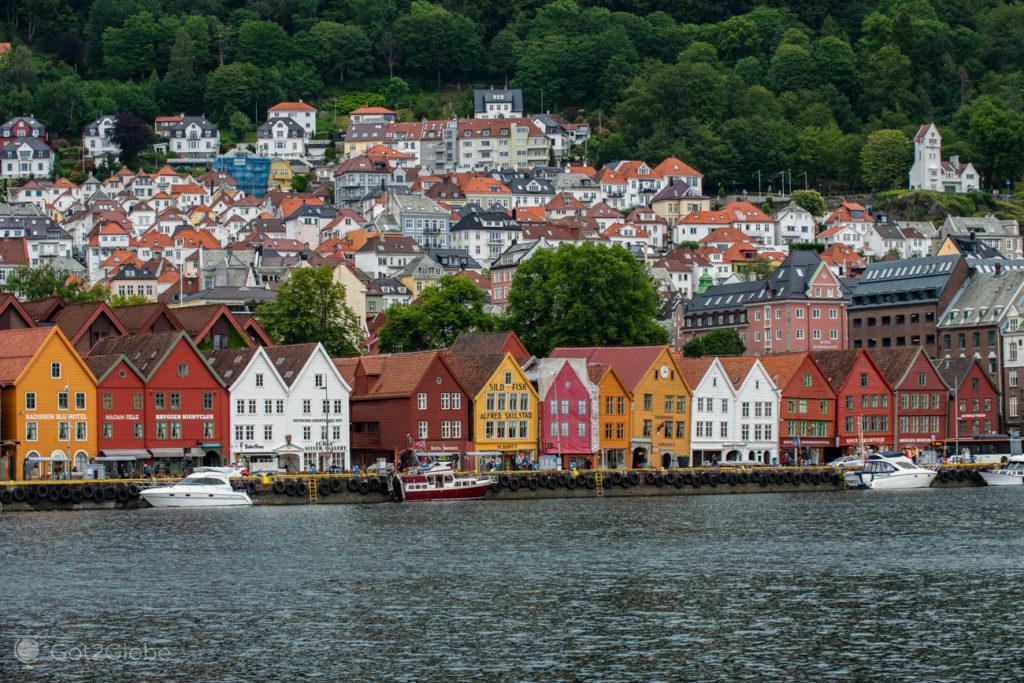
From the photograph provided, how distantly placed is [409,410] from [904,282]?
53041mm

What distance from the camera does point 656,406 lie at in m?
106

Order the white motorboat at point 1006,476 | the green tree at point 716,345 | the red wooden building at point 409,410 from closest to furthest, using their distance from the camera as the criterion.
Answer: the red wooden building at point 409,410 < the white motorboat at point 1006,476 < the green tree at point 716,345

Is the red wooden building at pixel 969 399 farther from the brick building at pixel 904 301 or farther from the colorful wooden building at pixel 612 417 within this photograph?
the colorful wooden building at pixel 612 417

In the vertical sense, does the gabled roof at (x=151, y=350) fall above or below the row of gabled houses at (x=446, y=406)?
above

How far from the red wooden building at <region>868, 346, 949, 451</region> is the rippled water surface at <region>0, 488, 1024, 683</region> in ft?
113

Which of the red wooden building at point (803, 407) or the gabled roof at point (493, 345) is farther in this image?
the red wooden building at point (803, 407)

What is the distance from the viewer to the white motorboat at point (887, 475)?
101 meters

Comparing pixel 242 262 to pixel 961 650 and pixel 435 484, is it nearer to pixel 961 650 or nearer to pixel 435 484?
pixel 435 484

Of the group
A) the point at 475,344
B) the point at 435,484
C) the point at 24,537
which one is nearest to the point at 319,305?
the point at 475,344

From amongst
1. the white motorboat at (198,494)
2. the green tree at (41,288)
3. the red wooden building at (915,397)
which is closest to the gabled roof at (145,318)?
the white motorboat at (198,494)

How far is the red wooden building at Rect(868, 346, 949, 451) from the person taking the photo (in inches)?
4552

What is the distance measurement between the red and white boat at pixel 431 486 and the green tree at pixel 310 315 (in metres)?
32.7

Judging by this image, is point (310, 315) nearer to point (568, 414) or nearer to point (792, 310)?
point (568, 414)

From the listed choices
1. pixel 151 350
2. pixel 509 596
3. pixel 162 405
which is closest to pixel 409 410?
pixel 162 405
